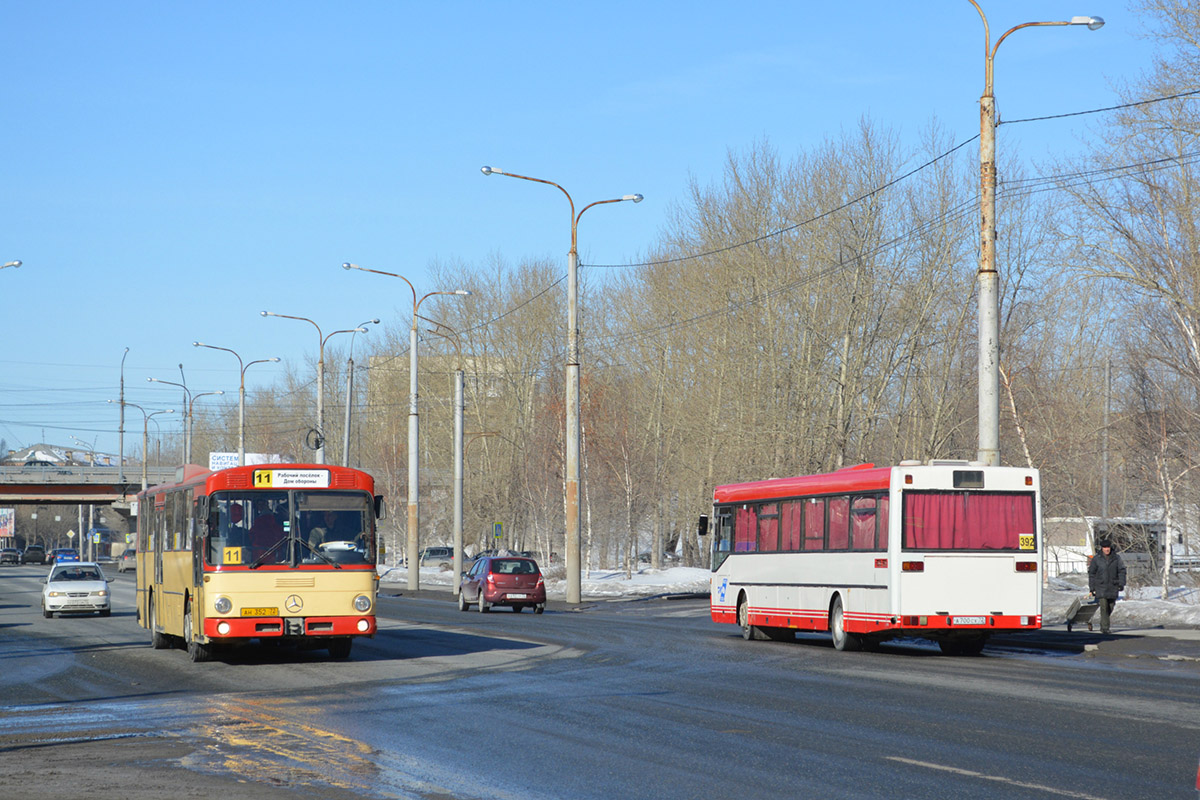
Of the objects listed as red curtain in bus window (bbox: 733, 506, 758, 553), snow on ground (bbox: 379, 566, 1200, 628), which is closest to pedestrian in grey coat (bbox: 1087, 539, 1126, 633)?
snow on ground (bbox: 379, 566, 1200, 628)

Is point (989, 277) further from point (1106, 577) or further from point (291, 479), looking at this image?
point (291, 479)

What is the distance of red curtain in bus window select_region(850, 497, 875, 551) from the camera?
2219 cm

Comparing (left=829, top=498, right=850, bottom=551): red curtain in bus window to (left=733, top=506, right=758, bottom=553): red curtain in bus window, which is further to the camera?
(left=733, top=506, right=758, bottom=553): red curtain in bus window

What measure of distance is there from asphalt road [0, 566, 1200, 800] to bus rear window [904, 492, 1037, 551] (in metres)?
1.85

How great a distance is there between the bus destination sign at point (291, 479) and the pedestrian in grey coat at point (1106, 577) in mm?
13790

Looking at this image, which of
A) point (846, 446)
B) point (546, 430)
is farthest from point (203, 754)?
point (546, 430)

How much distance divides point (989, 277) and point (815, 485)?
484 centimetres

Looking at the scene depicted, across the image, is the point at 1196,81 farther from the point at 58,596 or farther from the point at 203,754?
the point at 58,596

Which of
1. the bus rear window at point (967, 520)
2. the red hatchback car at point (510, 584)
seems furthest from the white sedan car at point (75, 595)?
the bus rear window at point (967, 520)

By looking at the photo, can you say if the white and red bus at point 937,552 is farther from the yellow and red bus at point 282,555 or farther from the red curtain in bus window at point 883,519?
the yellow and red bus at point 282,555

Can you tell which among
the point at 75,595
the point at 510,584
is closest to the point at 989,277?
the point at 510,584

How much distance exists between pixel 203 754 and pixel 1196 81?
30177 millimetres

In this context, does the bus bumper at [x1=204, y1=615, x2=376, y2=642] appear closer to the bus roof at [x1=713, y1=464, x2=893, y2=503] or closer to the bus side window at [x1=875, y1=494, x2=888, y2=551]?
the bus side window at [x1=875, y1=494, x2=888, y2=551]

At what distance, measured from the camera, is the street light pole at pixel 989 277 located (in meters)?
23.7
